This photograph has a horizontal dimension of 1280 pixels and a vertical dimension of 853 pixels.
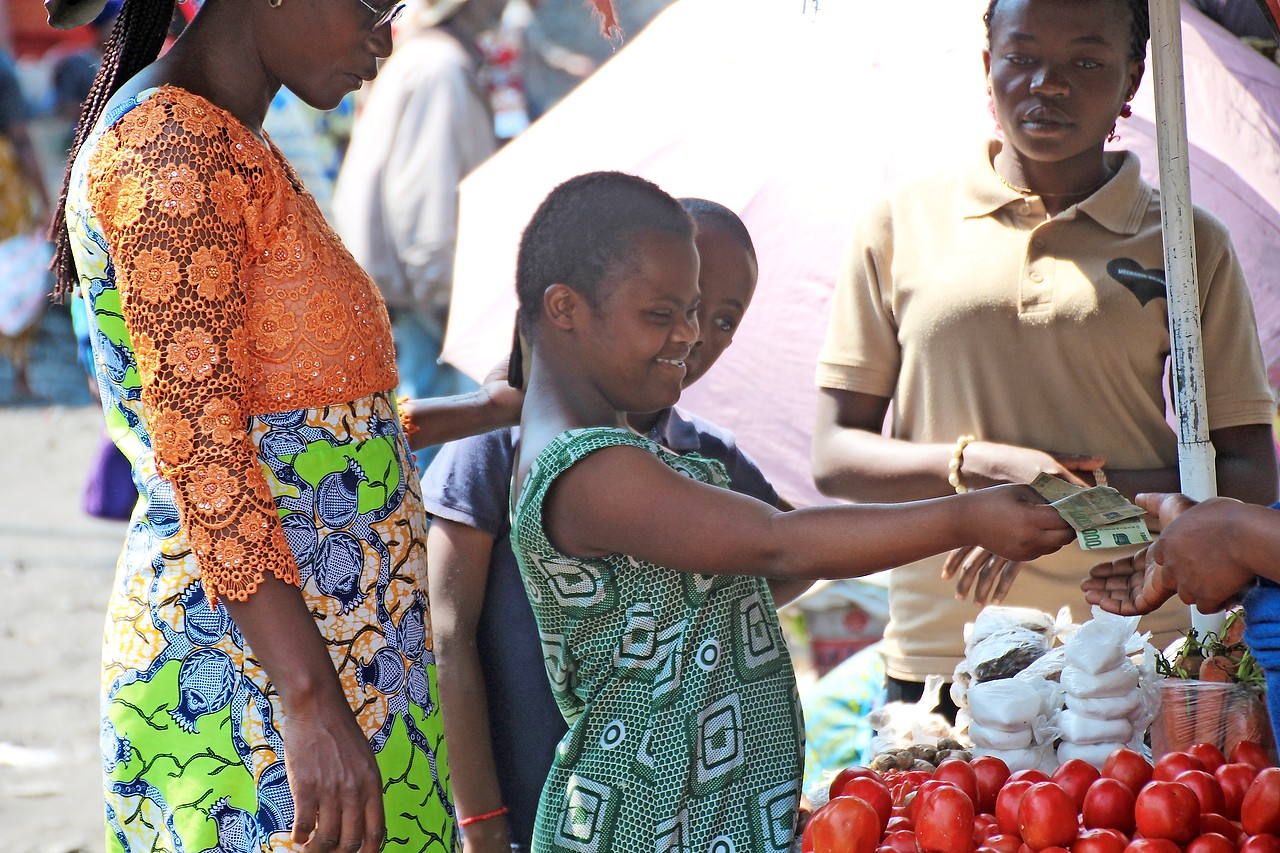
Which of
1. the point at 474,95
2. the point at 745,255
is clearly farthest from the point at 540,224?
the point at 474,95

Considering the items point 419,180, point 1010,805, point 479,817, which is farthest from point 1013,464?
point 419,180

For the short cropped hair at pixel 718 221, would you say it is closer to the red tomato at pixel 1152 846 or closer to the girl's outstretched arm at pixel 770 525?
the girl's outstretched arm at pixel 770 525

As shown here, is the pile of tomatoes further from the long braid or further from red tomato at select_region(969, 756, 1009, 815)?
the long braid

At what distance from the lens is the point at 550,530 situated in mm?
1897

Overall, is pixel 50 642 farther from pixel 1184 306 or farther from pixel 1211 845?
pixel 1211 845

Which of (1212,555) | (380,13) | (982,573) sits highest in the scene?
(380,13)

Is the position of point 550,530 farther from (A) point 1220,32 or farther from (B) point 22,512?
(B) point 22,512

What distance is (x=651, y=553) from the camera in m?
1.82

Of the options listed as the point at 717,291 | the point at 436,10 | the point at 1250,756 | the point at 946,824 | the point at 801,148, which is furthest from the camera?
the point at 436,10

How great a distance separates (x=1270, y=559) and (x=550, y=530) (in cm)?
93

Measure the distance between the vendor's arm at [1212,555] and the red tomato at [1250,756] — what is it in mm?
196

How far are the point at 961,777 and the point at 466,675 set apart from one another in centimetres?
100

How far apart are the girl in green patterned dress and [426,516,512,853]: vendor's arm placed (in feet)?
1.53

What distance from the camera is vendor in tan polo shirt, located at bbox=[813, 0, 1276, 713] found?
2.45 metres
